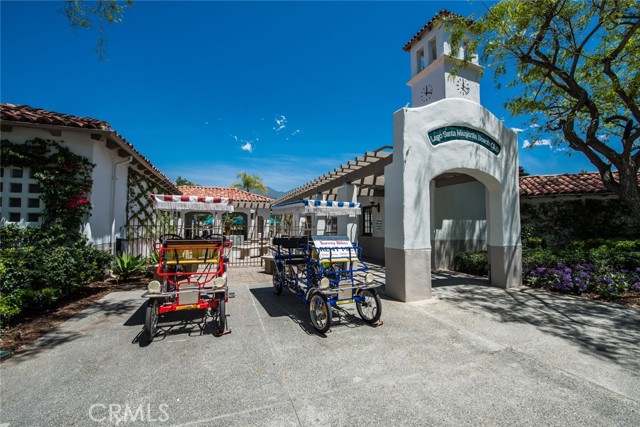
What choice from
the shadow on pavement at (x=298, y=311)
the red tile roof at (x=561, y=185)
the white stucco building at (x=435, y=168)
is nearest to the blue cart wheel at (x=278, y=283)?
the shadow on pavement at (x=298, y=311)

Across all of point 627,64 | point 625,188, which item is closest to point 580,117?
point 627,64

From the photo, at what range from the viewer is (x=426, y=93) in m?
10.6

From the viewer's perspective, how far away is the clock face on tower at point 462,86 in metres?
9.98

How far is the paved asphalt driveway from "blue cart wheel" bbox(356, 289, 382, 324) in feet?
0.60

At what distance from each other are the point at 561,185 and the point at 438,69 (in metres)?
6.90

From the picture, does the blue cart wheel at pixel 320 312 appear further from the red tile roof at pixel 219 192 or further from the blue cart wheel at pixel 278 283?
the red tile roof at pixel 219 192

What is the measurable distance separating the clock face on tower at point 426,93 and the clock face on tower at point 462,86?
2.88 feet

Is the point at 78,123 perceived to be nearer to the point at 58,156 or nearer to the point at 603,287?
the point at 58,156

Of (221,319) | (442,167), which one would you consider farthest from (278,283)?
(442,167)

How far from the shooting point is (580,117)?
939 cm

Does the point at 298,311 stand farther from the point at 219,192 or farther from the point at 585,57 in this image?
the point at 219,192

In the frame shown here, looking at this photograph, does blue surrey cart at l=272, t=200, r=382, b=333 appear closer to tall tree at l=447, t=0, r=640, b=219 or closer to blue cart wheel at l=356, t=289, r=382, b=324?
blue cart wheel at l=356, t=289, r=382, b=324
